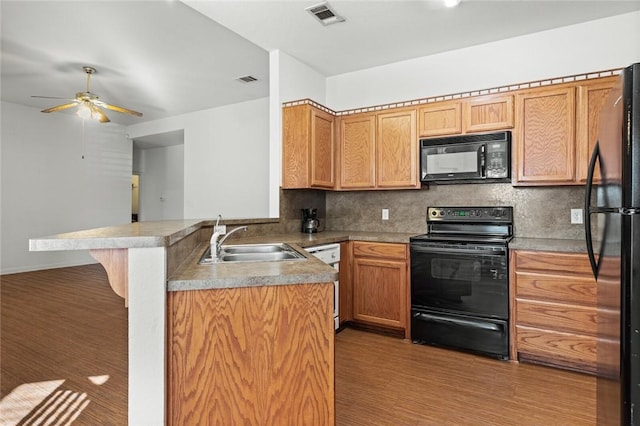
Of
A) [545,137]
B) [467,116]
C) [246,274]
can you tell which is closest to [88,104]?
[246,274]

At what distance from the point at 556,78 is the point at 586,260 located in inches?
59.7

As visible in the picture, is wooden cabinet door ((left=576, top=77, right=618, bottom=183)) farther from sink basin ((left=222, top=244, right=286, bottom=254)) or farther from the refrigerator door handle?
sink basin ((left=222, top=244, right=286, bottom=254))

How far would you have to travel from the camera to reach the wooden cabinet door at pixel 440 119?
327cm

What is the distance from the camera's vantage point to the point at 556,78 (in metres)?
2.91

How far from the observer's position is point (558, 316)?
255 cm

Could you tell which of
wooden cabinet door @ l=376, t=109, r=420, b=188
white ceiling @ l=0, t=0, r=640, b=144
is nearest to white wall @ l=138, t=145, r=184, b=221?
white ceiling @ l=0, t=0, r=640, b=144

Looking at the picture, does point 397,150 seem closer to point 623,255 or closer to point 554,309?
point 554,309

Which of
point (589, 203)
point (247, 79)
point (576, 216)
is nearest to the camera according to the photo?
point (589, 203)

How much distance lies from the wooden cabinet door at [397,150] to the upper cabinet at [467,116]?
131mm

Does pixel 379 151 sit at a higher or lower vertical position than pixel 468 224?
higher

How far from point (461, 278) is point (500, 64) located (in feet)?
6.81

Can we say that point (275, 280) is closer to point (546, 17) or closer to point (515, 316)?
point (515, 316)

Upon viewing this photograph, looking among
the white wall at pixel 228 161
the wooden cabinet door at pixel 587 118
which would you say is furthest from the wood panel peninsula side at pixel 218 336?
the white wall at pixel 228 161

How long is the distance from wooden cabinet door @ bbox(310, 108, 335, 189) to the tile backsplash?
0.34m
